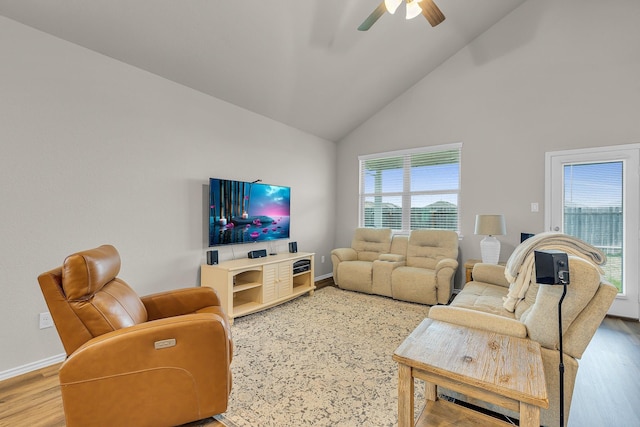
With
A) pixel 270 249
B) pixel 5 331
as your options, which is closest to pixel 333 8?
pixel 270 249

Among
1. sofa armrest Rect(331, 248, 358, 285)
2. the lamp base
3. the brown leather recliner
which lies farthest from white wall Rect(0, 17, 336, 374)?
the lamp base

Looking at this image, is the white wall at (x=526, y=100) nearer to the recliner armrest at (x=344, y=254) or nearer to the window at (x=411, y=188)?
the window at (x=411, y=188)

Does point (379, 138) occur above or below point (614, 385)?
above

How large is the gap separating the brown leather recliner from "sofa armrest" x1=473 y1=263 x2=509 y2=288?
266 centimetres

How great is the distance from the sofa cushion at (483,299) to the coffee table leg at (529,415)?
106cm

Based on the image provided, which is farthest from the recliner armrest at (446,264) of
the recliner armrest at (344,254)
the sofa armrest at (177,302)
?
the sofa armrest at (177,302)

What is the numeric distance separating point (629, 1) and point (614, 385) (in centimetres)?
408

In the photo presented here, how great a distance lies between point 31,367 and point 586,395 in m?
3.89

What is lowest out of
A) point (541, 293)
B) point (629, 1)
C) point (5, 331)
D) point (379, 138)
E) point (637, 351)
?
point (637, 351)

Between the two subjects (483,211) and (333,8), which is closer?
(333,8)

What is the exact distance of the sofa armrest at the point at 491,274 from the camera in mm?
2848

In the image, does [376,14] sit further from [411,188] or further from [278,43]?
[411,188]

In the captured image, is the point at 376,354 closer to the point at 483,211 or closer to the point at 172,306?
the point at 172,306

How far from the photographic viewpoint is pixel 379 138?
4.86m
